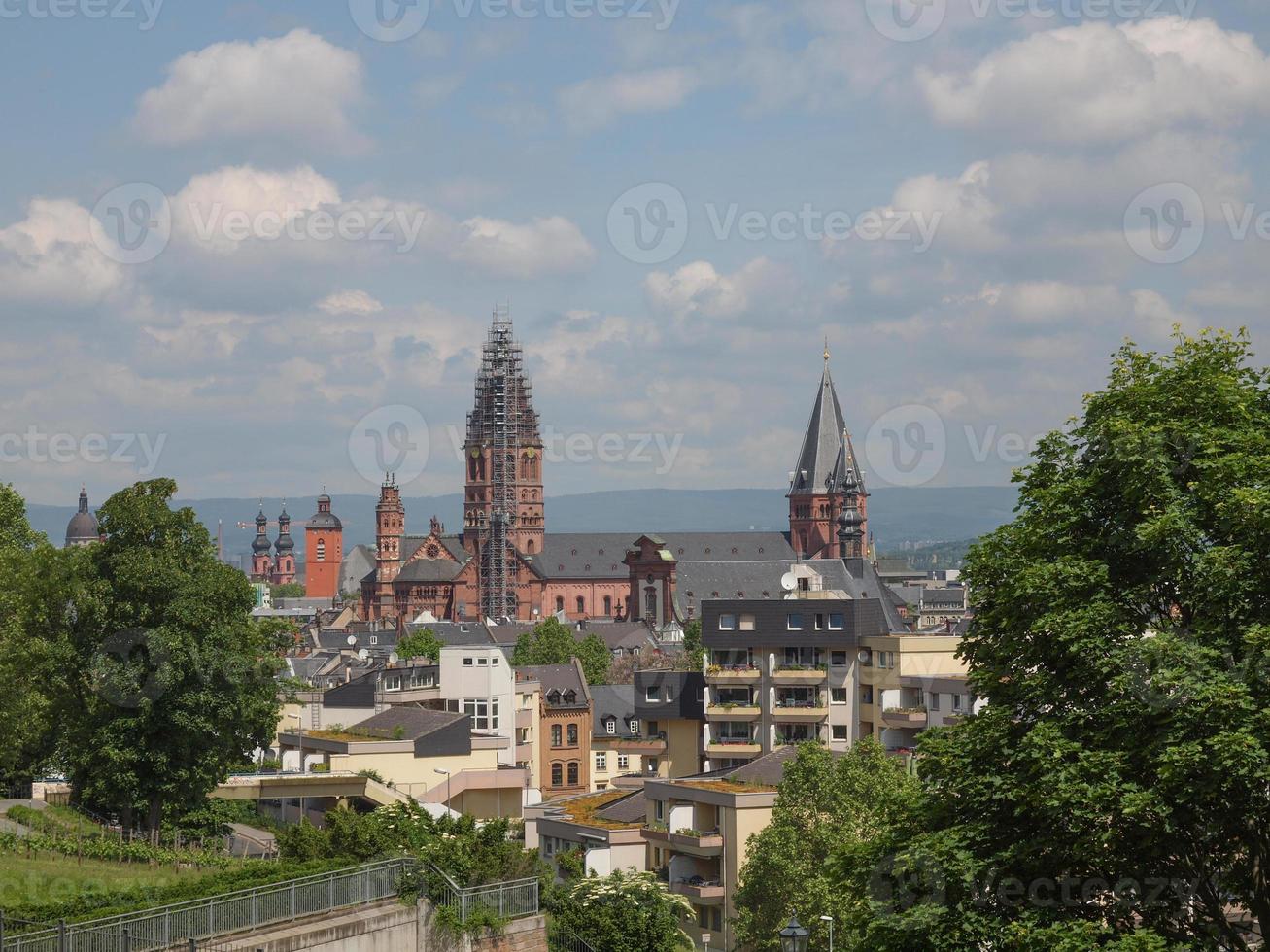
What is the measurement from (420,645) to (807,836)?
357 feet

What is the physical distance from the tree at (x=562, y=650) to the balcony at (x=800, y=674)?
234 ft

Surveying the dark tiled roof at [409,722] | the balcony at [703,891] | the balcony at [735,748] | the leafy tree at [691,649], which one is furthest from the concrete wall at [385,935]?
the leafy tree at [691,649]

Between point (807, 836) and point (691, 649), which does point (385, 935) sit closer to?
point (807, 836)

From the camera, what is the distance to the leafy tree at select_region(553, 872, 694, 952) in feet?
135

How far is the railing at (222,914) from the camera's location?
949 inches

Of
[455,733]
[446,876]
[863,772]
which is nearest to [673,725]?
[455,733]

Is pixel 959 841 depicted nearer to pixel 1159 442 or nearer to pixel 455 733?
pixel 1159 442

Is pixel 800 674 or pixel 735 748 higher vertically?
pixel 800 674

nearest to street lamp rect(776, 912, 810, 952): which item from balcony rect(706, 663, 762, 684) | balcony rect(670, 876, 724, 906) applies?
balcony rect(670, 876, 724, 906)

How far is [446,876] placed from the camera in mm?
30906

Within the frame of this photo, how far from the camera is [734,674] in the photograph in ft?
255

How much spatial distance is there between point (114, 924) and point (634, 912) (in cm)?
1896

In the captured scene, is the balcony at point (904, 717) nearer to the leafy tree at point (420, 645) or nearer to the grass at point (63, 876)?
the grass at point (63, 876)

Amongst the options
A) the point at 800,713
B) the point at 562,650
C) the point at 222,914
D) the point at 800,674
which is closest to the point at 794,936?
the point at 222,914
